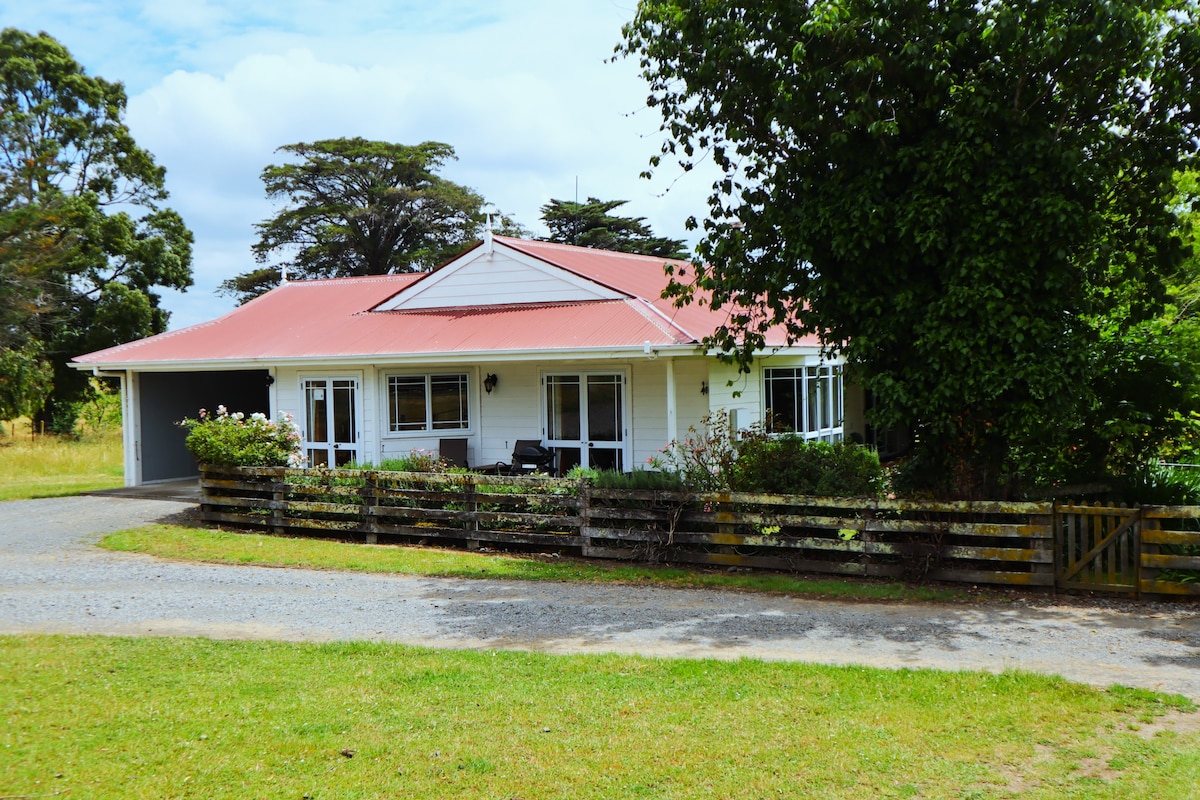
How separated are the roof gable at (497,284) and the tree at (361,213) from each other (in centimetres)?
2702

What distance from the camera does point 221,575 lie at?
11.4m

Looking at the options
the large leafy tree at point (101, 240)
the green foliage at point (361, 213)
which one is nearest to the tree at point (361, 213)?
the green foliage at point (361, 213)

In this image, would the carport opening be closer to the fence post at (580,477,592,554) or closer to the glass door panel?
the glass door panel

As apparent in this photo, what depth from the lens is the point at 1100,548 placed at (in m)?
9.48

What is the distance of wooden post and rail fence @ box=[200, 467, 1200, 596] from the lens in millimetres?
9508

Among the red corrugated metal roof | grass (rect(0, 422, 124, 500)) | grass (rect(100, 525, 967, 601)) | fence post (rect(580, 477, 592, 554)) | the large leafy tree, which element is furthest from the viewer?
the large leafy tree

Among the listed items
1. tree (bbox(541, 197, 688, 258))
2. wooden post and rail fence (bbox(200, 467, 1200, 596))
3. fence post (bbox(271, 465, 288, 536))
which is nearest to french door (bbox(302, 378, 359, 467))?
wooden post and rail fence (bbox(200, 467, 1200, 596))

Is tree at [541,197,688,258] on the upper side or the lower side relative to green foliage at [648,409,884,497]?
upper

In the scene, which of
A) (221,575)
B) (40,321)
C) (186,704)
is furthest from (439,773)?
(221,575)

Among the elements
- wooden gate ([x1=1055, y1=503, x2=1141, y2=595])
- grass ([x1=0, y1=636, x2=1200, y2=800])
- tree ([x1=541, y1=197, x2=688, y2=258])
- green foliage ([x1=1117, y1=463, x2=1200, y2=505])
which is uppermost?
tree ([x1=541, y1=197, x2=688, y2=258])

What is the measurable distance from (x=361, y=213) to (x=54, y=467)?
968 inches

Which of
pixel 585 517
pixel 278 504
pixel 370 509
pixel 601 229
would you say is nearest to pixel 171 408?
pixel 278 504

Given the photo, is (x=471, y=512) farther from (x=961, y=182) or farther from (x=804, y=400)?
(x=804, y=400)

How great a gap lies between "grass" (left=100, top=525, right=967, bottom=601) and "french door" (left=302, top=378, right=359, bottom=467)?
4.24m
